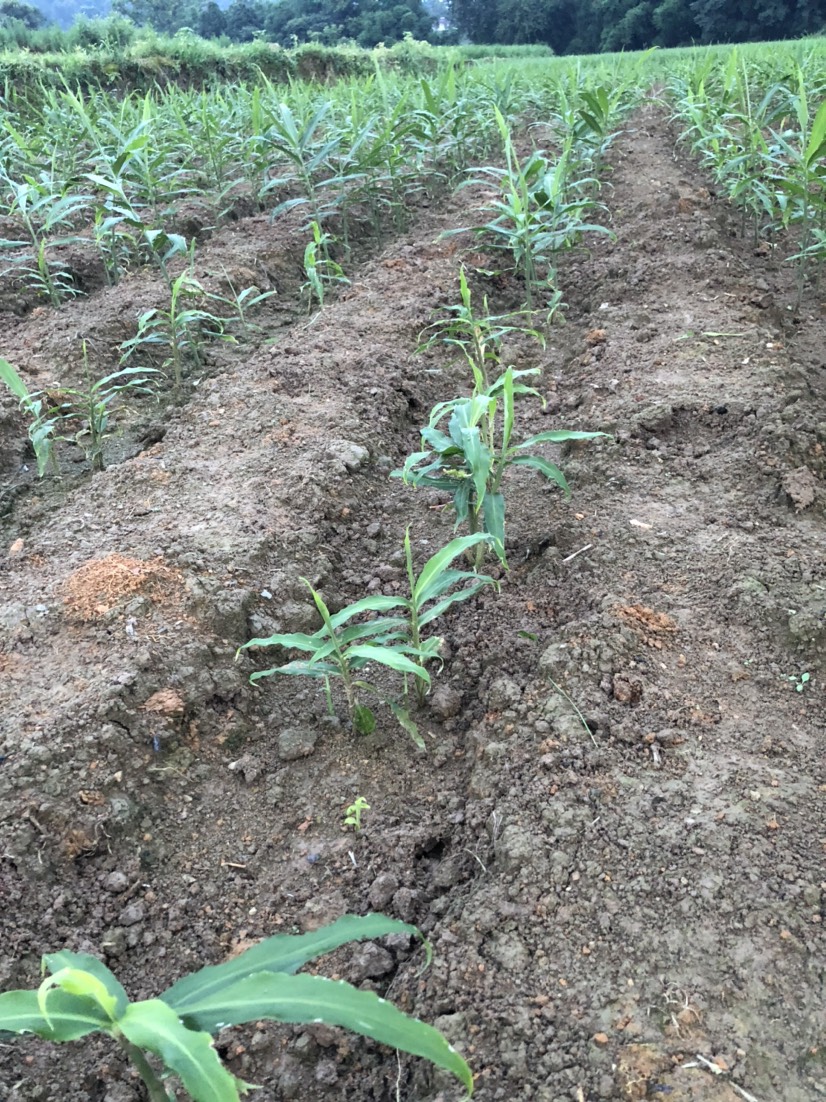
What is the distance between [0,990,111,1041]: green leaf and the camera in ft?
2.80

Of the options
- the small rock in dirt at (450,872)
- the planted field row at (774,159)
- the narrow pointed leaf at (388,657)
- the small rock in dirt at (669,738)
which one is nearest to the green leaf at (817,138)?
the planted field row at (774,159)

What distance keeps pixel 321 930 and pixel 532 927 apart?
15.7 inches

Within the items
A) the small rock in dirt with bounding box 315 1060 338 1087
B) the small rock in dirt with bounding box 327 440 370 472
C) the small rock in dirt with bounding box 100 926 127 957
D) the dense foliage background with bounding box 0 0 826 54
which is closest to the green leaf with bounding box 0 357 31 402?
the small rock in dirt with bounding box 327 440 370 472

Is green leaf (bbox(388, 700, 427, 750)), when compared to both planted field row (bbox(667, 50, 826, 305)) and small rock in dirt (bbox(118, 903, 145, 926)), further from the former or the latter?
planted field row (bbox(667, 50, 826, 305))

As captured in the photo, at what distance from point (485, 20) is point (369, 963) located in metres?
49.8

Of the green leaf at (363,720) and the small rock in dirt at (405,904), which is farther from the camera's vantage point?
the green leaf at (363,720)

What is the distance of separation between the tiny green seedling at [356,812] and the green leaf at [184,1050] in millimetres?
667

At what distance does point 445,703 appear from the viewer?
169 cm

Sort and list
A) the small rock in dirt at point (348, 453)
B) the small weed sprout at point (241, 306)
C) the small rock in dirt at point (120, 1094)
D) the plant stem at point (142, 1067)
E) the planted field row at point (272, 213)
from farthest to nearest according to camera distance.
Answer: the small weed sprout at point (241, 306) → the planted field row at point (272, 213) → the small rock in dirt at point (348, 453) → the small rock in dirt at point (120, 1094) → the plant stem at point (142, 1067)

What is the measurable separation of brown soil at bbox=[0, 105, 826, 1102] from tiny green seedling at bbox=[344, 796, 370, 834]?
0.09 ft

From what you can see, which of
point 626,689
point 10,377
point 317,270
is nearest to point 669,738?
point 626,689

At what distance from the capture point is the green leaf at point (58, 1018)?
2.80 ft

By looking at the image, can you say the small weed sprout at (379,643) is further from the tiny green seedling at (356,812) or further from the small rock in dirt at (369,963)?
the small rock in dirt at (369,963)

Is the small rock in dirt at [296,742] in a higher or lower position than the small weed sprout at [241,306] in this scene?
lower
